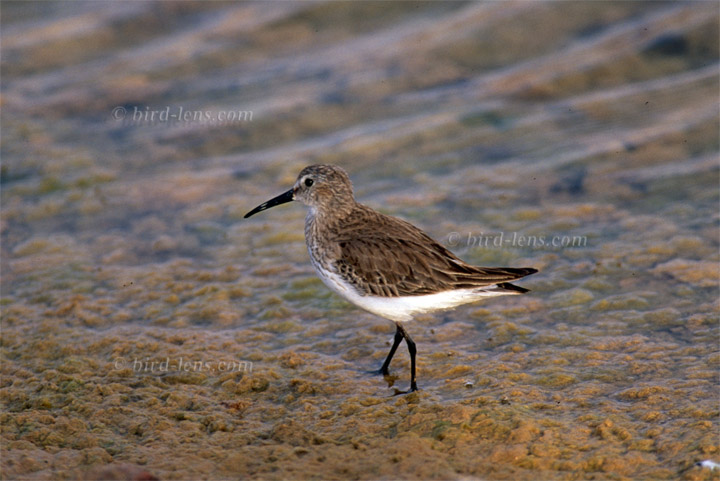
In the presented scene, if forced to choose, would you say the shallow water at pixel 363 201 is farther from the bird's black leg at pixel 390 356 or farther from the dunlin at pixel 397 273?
the dunlin at pixel 397 273

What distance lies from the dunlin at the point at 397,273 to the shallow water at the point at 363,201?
2.12ft

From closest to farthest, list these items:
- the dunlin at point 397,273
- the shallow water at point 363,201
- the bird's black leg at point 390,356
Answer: the shallow water at point 363,201
the dunlin at point 397,273
the bird's black leg at point 390,356

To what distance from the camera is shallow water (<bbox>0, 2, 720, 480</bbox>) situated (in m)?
5.40

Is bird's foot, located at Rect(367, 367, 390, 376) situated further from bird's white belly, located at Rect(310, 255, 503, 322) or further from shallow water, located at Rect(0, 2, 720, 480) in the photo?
bird's white belly, located at Rect(310, 255, 503, 322)

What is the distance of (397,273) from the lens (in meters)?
6.02

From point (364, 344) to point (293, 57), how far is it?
771cm

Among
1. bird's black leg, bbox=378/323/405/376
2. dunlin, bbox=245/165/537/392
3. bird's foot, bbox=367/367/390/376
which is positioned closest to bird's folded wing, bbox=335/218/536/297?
dunlin, bbox=245/165/537/392

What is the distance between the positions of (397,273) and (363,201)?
3.56 metres

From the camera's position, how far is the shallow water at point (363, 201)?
17.7 ft

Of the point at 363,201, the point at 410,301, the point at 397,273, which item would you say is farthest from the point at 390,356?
the point at 363,201

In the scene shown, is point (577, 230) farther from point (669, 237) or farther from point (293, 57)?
point (293, 57)

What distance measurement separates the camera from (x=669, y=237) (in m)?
8.07

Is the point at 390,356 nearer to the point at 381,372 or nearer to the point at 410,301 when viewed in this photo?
the point at 381,372

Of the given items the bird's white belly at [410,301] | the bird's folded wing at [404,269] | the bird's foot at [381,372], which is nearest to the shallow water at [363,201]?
the bird's foot at [381,372]
